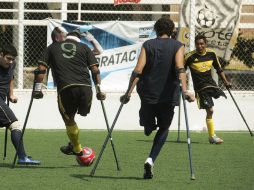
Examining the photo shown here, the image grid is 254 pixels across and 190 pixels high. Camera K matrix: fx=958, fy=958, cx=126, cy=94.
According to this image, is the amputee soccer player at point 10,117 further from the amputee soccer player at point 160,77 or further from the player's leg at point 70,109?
the amputee soccer player at point 160,77

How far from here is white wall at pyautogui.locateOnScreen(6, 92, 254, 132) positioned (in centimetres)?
1936

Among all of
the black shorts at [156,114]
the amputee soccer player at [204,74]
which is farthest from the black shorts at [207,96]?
the black shorts at [156,114]

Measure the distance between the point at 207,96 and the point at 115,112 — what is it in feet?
9.79

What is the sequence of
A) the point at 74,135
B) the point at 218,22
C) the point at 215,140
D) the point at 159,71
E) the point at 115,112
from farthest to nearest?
1. the point at 218,22
2. the point at 115,112
3. the point at 215,140
4. the point at 74,135
5. the point at 159,71

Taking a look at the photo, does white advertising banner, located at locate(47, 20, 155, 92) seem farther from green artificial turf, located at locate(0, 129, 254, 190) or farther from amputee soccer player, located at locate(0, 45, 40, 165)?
amputee soccer player, located at locate(0, 45, 40, 165)

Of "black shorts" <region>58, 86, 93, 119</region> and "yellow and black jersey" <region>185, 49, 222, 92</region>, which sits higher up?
"black shorts" <region>58, 86, 93, 119</region>

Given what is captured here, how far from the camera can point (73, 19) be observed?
20.3 metres

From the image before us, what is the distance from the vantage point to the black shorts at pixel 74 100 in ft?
41.1

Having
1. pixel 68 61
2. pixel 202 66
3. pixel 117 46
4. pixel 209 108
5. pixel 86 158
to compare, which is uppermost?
pixel 68 61

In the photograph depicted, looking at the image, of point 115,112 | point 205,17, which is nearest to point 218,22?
point 205,17

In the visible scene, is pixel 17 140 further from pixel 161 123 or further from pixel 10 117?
pixel 161 123

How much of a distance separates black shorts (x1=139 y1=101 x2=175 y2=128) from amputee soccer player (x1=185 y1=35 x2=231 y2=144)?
16.7ft

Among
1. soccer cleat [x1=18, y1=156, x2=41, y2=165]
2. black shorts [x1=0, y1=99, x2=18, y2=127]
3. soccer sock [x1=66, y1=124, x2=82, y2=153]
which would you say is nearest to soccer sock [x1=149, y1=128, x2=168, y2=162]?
soccer sock [x1=66, y1=124, x2=82, y2=153]

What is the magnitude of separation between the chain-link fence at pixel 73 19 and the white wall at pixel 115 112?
2.03ft
